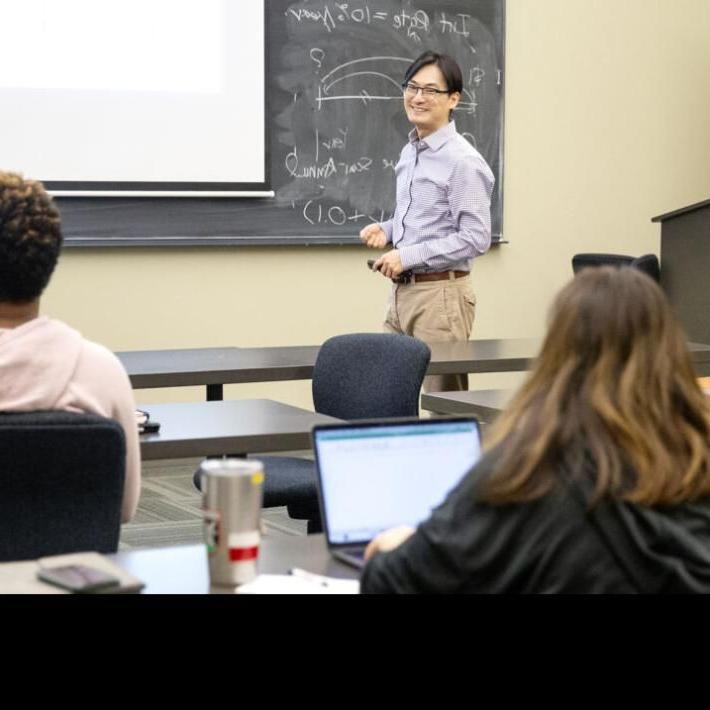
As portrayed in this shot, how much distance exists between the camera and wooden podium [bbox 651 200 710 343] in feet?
18.4

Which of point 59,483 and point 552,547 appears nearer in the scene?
point 552,547

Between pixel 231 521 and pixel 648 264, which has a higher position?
pixel 648 264

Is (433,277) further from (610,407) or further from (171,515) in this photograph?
(610,407)

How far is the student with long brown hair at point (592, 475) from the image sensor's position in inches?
58.9

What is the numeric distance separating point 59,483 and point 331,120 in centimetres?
439

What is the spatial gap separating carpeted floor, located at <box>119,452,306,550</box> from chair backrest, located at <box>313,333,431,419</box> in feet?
2.90

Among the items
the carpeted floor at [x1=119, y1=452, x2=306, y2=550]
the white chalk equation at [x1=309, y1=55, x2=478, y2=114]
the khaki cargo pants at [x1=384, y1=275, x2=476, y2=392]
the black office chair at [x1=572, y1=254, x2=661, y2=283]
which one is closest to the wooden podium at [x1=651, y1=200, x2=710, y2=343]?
the black office chair at [x1=572, y1=254, x2=661, y2=283]

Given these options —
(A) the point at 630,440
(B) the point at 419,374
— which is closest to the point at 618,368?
(A) the point at 630,440

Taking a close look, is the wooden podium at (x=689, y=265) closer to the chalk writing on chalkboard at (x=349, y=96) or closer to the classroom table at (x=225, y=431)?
the chalk writing on chalkboard at (x=349, y=96)

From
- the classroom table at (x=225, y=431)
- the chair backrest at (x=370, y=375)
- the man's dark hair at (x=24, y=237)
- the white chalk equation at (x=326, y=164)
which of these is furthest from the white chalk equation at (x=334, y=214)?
the man's dark hair at (x=24, y=237)

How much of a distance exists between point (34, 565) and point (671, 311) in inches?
35.4

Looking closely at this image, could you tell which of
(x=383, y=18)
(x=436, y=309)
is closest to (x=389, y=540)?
(x=436, y=309)

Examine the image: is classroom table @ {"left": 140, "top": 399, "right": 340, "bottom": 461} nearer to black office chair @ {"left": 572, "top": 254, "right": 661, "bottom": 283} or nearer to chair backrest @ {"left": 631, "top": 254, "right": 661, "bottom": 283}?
chair backrest @ {"left": 631, "top": 254, "right": 661, "bottom": 283}

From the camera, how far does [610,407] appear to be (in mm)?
1507
